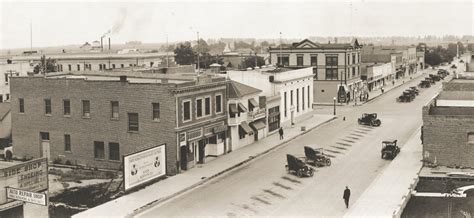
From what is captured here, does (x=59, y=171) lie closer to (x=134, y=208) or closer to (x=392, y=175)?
(x=134, y=208)

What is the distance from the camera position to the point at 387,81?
120250 millimetres

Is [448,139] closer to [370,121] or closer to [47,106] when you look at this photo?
[370,121]

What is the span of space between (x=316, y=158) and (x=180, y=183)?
34.3 ft

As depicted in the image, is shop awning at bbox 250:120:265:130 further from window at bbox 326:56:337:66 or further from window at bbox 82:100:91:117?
window at bbox 326:56:337:66

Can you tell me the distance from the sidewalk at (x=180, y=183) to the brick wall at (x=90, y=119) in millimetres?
2317

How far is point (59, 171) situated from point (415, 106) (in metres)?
51.9

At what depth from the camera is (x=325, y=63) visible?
275ft

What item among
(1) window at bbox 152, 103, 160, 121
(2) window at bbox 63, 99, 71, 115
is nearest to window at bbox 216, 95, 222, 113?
(1) window at bbox 152, 103, 160, 121

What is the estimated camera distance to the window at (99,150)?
42.3 metres

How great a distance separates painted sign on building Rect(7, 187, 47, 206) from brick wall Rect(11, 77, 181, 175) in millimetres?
14646

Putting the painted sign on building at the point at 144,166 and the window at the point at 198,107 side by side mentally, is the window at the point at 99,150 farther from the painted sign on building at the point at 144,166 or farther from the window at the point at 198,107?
the painted sign on building at the point at 144,166

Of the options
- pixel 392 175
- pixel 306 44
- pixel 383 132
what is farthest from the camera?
pixel 306 44

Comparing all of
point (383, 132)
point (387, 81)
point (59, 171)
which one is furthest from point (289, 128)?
point (387, 81)

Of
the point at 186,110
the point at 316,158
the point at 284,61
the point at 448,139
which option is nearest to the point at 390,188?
the point at 316,158
